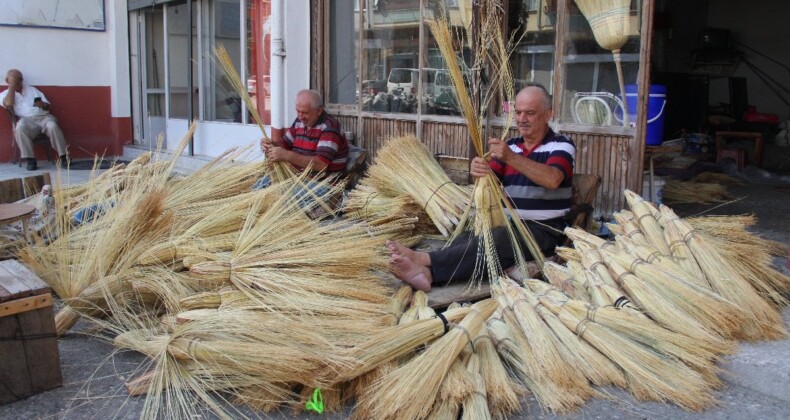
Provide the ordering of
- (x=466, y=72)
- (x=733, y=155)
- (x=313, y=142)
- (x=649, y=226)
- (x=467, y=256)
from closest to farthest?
(x=649, y=226)
(x=467, y=256)
(x=466, y=72)
(x=313, y=142)
(x=733, y=155)

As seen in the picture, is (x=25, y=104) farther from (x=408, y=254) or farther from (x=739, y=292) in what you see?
(x=739, y=292)

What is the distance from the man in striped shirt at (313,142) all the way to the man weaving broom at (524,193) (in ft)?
5.00

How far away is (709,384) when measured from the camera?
2.34m

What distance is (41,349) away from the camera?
2.51 m

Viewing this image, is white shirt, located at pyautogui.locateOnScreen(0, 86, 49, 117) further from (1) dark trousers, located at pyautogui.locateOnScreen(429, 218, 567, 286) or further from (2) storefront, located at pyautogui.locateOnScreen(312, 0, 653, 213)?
(1) dark trousers, located at pyautogui.locateOnScreen(429, 218, 567, 286)

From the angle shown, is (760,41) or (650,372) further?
(760,41)

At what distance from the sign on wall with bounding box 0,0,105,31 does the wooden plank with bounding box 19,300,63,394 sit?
272 inches

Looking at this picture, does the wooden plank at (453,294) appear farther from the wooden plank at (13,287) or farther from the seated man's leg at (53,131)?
the seated man's leg at (53,131)

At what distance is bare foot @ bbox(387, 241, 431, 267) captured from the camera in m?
3.24

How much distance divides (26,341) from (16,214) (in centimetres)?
135

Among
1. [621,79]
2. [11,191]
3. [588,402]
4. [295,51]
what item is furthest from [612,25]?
[11,191]

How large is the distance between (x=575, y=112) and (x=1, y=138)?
7.05 meters

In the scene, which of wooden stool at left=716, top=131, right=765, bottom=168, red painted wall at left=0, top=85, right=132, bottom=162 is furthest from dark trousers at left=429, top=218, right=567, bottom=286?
red painted wall at left=0, top=85, right=132, bottom=162

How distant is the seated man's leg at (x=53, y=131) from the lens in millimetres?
7988
